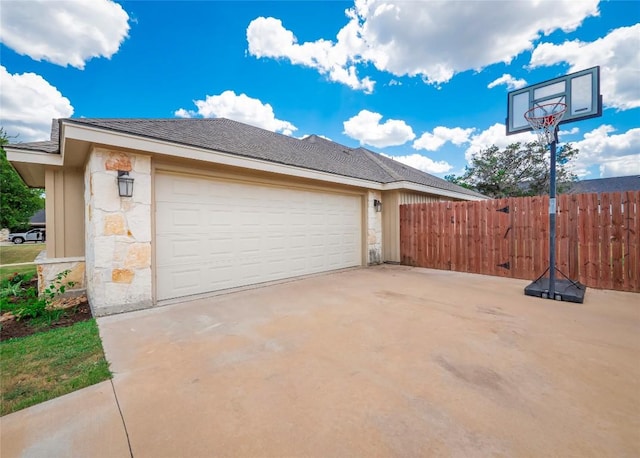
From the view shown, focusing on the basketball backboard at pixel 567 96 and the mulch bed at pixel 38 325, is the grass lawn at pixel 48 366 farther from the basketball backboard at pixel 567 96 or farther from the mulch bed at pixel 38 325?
the basketball backboard at pixel 567 96

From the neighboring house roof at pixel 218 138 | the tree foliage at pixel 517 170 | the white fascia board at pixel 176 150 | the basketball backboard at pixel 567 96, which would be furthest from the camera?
the tree foliage at pixel 517 170

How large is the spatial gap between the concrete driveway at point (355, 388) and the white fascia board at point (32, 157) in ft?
10.5

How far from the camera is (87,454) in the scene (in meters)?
1.38

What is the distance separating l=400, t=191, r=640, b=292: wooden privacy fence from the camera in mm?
4852

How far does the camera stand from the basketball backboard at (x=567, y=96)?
4297 millimetres

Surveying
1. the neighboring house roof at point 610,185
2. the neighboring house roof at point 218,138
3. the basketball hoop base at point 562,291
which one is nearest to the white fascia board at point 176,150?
the neighboring house roof at point 218,138

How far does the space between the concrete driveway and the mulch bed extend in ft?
2.43

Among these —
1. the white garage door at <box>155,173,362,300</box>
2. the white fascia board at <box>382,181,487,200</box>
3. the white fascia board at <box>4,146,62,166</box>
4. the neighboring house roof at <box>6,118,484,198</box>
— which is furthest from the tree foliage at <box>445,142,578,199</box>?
the white fascia board at <box>4,146,62,166</box>

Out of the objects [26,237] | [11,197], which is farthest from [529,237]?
[26,237]

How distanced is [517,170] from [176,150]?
19869 millimetres

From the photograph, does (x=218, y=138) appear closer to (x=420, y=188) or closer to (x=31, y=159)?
(x=31, y=159)

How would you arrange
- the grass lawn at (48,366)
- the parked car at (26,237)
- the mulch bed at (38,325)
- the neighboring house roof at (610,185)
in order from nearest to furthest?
the grass lawn at (48,366) < the mulch bed at (38,325) < the neighboring house roof at (610,185) < the parked car at (26,237)

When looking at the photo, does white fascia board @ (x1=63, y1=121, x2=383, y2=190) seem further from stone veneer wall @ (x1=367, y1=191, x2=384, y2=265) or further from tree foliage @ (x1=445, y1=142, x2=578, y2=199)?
tree foliage @ (x1=445, y1=142, x2=578, y2=199)

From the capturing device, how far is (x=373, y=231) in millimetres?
7992
